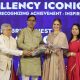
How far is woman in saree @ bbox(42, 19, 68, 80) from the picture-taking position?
4.88 m

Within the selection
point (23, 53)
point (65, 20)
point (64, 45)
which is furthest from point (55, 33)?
point (65, 20)

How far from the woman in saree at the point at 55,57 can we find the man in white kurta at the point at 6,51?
40 centimetres

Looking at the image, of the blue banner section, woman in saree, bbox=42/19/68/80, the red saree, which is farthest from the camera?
the blue banner section

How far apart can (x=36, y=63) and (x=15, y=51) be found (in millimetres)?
322

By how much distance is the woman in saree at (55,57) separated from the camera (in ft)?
16.0

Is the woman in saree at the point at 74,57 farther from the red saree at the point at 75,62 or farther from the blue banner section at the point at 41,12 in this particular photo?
the blue banner section at the point at 41,12

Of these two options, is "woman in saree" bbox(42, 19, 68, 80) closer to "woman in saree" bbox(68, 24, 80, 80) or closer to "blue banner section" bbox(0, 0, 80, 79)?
"woman in saree" bbox(68, 24, 80, 80)

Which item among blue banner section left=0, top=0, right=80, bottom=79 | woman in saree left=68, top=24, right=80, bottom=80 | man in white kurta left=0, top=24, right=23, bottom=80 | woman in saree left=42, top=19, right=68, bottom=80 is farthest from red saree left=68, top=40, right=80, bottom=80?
blue banner section left=0, top=0, right=80, bottom=79

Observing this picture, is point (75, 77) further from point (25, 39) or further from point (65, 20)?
point (65, 20)

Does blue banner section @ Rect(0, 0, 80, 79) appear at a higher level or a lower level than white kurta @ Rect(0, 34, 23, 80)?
higher

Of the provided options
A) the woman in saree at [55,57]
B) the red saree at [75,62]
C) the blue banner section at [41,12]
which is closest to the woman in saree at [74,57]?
the red saree at [75,62]

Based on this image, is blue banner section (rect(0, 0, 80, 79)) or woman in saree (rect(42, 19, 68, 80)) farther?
blue banner section (rect(0, 0, 80, 79))

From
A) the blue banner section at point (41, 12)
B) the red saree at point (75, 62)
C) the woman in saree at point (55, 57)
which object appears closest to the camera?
the woman in saree at point (55, 57)

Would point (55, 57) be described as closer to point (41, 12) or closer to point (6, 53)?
point (6, 53)
